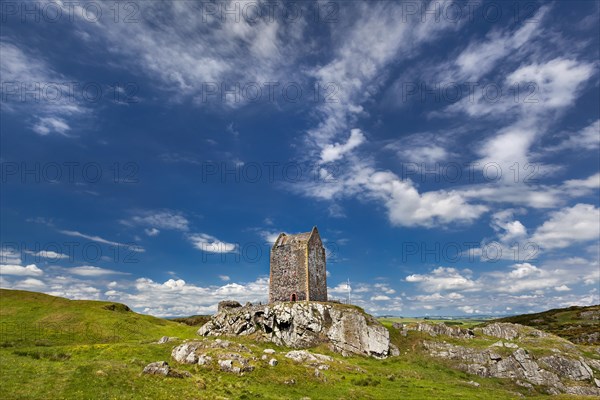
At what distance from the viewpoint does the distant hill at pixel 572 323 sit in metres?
104

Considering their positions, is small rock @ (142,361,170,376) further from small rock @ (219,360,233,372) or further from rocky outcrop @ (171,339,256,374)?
small rock @ (219,360,233,372)

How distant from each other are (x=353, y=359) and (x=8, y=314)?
6581cm

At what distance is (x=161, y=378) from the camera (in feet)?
110

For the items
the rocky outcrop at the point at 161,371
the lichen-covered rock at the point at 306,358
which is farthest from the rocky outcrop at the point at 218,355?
the lichen-covered rock at the point at 306,358

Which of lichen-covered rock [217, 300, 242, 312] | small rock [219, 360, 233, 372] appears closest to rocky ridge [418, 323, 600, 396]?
small rock [219, 360, 233, 372]

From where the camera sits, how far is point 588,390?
4959 centimetres

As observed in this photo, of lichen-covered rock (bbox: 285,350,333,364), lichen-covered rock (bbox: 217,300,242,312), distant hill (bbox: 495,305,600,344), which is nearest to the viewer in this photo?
lichen-covered rock (bbox: 285,350,333,364)

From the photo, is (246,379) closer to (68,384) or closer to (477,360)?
(68,384)

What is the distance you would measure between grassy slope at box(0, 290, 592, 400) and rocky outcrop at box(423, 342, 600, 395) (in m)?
2.77

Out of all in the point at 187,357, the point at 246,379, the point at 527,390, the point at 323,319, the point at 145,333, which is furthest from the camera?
the point at 145,333

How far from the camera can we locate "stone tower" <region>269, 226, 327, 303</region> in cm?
7081

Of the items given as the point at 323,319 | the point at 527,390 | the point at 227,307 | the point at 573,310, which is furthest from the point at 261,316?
the point at 573,310

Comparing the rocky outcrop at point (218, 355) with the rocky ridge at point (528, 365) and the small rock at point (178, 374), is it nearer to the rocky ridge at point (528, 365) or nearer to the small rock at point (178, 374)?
the small rock at point (178, 374)

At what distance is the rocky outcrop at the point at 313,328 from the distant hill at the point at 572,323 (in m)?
81.2
